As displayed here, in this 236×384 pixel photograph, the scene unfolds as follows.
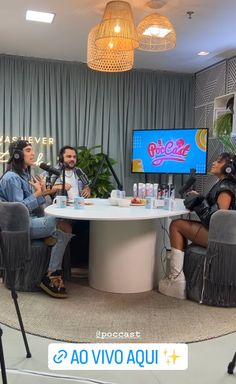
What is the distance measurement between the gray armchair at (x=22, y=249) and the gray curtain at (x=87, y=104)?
2.21 metres

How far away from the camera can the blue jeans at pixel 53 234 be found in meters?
3.03

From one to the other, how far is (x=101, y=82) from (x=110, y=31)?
2.58 meters

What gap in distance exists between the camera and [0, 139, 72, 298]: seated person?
3010 millimetres

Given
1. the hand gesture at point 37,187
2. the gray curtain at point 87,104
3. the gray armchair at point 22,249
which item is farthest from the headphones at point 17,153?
the gray curtain at point 87,104

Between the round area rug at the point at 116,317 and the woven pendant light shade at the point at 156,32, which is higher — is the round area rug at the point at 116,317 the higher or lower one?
the lower one

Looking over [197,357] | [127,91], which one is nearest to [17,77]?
[127,91]

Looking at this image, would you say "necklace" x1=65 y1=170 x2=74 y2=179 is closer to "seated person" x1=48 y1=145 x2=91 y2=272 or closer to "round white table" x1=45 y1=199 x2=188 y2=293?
"seated person" x1=48 y1=145 x2=91 y2=272

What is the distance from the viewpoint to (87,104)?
521 centimetres

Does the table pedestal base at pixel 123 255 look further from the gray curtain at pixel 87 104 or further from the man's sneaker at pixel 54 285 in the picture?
the gray curtain at pixel 87 104

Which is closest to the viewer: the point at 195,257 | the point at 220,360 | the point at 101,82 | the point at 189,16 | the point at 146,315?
the point at 220,360

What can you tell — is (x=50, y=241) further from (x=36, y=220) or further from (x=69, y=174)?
(x=69, y=174)

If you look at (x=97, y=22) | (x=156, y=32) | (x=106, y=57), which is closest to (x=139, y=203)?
(x=106, y=57)

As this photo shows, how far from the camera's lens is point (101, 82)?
5270 millimetres

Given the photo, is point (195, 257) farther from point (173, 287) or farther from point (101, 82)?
point (101, 82)
